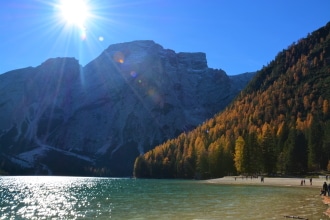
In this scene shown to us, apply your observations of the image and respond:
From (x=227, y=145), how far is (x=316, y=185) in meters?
62.6

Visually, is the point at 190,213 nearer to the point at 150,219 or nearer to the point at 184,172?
the point at 150,219

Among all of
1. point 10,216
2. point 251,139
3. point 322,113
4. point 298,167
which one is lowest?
point 10,216

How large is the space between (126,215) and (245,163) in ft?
324

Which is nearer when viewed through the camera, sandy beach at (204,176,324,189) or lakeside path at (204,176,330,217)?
lakeside path at (204,176,330,217)

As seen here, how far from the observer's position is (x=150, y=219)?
3691 centimetres

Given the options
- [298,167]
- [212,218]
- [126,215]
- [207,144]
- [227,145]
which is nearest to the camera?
[212,218]

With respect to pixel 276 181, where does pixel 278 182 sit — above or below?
below

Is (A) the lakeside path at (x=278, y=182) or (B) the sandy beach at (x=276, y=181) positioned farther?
(B) the sandy beach at (x=276, y=181)

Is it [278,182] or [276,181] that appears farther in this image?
[276,181]

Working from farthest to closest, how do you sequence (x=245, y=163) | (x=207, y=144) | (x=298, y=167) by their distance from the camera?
(x=207, y=144), (x=245, y=163), (x=298, y=167)

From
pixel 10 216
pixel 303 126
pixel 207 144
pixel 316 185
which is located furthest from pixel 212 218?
pixel 207 144

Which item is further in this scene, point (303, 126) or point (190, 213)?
point (303, 126)

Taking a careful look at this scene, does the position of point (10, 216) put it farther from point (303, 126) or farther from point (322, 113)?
point (322, 113)

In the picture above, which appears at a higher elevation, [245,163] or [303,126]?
[303,126]
